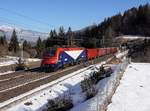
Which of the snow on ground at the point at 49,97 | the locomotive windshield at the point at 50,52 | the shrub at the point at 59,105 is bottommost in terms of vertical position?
the snow on ground at the point at 49,97

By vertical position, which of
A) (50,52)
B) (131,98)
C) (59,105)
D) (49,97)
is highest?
(50,52)

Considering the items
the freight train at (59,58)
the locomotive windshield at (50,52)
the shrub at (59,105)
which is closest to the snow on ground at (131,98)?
the shrub at (59,105)

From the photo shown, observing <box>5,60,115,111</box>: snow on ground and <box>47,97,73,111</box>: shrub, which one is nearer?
<box>47,97,73,111</box>: shrub

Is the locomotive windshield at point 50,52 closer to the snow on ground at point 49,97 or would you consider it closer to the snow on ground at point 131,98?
the snow on ground at point 49,97

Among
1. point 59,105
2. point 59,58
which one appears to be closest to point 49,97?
point 59,105

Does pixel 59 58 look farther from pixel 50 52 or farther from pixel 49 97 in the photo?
pixel 49 97

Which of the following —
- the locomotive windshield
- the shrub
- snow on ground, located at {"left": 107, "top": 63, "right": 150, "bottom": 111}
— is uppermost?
the locomotive windshield

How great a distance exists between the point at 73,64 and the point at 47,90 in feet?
69.3

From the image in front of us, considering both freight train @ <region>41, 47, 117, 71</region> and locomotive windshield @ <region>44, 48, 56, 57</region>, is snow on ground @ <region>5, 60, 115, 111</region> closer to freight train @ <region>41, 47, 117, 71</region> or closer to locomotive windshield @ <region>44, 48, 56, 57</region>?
freight train @ <region>41, 47, 117, 71</region>

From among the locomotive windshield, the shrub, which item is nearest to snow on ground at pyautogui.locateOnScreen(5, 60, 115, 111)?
the shrub

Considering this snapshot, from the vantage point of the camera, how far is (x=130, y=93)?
44.9ft

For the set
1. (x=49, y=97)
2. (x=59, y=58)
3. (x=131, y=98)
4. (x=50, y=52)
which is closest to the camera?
(x=131, y=98)

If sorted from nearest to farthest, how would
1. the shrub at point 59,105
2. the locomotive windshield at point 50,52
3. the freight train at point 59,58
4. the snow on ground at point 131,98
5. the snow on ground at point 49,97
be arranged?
the snow on ground at point 131,98 → the shrub at point 59,105 → the snow on ground at point 49,97 → the freight train at point 59,58 → the locomotive windshield at point 50,52

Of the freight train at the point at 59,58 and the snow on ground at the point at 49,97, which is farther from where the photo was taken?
the freight train at the point at 59,58
